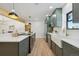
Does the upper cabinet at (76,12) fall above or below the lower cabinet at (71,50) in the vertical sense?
above

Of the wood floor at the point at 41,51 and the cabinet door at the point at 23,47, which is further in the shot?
the wood floor at the point at 41,51

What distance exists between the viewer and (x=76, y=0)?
2.13m

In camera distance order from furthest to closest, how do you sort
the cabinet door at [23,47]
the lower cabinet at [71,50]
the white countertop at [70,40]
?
the cabinet door at [23,47]
the white countertop at [70,40]
the lower cabinet at [71,50]

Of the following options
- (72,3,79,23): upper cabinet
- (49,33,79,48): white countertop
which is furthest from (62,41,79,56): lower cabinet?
(72,3,79,23): upper cabinet

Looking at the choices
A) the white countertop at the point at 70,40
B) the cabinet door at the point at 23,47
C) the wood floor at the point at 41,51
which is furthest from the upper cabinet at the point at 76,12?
the wood floor at the point at 41,51

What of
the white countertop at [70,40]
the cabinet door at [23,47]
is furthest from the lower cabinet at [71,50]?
the cabinet door at [23,47]

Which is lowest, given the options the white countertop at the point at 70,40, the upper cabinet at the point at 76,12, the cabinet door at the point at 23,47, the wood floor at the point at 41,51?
the wood floor at the point at 41,51

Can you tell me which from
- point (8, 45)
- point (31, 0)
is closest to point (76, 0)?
point (31, 0)

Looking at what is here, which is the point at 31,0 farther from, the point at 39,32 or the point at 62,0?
the point at 39,32

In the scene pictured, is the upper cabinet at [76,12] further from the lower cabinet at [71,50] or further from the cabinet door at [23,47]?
the cabinet door at [23,47]

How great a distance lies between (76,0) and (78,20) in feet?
2.21

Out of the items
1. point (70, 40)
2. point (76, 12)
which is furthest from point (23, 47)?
point (76, 12)

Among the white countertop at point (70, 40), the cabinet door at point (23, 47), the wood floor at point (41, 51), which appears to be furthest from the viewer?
the wood floor at point (41, 51)

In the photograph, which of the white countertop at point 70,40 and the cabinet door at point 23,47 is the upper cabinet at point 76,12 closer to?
the white countertop at point 70,40
